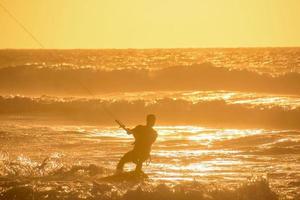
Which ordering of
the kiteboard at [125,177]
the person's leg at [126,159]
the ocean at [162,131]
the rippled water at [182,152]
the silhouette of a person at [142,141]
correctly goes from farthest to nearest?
the rippled water at [182,152]
the person's leg at [126,159]
the silhouette of a person at [142,141]
the kiteboard at [125,177]
the ocean at [162,131]

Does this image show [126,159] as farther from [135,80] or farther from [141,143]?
[135,80]

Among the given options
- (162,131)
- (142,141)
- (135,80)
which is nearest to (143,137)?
(142,141)

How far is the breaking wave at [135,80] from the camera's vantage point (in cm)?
4606

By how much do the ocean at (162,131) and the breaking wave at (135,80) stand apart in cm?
8

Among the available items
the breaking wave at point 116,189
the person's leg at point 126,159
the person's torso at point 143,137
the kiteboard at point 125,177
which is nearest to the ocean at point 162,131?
the breaking wave at point 116,189

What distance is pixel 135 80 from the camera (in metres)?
50.6

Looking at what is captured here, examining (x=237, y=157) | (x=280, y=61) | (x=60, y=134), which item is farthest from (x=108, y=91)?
(x=237, y=157)

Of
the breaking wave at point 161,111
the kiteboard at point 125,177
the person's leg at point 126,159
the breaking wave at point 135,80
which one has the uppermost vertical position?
the breaking wave at point 135,80

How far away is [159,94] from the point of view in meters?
44.1

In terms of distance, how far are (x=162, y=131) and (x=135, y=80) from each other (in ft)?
77.7

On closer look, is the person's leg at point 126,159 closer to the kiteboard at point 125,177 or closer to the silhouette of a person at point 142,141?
the silhouette of a person at point 142,141

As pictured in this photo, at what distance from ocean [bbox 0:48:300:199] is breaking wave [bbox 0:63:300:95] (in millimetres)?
79

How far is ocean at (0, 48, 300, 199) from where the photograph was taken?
13.6m

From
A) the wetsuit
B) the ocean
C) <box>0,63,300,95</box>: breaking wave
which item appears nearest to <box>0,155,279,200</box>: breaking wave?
the ocean
